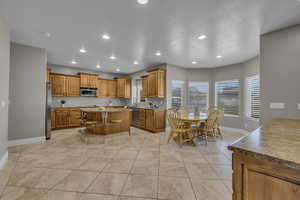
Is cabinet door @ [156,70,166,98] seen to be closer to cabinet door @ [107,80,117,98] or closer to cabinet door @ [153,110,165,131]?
cabinet door @ [153,110,165,131]

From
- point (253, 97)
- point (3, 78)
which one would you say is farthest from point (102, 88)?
point (253, 97)

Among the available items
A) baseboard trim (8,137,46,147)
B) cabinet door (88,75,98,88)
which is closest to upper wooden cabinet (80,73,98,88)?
cabinet door (88,75,98,88)

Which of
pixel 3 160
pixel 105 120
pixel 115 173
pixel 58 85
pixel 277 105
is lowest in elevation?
pixel 115 173

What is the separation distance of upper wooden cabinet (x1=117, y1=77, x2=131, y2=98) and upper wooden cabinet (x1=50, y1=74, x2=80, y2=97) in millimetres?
1990

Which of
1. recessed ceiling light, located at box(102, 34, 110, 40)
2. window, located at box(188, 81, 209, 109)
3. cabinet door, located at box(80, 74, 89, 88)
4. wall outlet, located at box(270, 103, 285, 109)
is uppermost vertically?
recessed ceiling light, located at box(102, 34, 110, 40)

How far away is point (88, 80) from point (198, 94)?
17.2 feet

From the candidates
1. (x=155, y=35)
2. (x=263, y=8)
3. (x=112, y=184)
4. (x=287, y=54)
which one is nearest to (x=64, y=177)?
(x=112, y=184)

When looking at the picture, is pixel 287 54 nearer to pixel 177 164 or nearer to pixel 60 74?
pixel 177 164

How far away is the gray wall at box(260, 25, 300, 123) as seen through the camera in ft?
8.56

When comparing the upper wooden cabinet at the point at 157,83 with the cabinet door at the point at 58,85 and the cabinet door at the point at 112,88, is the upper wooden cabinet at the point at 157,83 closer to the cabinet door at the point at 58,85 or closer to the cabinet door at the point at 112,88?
the cabinet door at the point at 112,88

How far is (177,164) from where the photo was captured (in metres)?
2.67

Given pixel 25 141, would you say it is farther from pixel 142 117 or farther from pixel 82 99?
pixel 142 117

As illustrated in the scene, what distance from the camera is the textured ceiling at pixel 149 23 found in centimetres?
211

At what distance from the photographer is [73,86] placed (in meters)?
6.10
